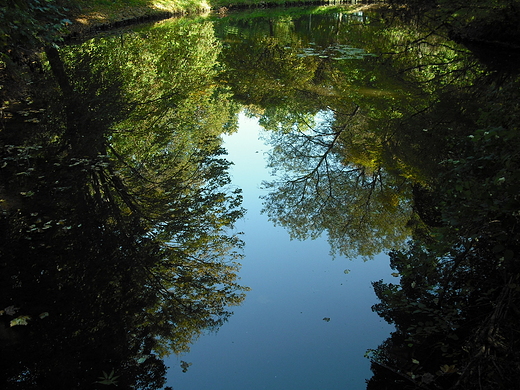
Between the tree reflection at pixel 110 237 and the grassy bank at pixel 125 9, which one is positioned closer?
the tree reflection at pixel 110 237

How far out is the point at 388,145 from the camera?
9.38 metres

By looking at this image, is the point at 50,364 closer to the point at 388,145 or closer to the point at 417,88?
the point at 388,145

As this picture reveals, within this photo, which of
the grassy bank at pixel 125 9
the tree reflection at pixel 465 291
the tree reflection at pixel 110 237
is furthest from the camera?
the grassy bank at pixel 125 9

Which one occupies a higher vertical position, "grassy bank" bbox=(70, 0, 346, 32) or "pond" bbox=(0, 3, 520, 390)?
"grassy bank" bbox=(70, 0, 346, 32)

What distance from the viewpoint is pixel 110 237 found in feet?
20.7

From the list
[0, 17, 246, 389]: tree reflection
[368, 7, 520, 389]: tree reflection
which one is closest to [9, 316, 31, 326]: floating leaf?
[0, 17, 246, 389]: tree reflection

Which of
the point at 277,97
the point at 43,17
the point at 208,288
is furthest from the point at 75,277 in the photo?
the point at 43,17

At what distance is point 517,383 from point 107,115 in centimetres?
1029

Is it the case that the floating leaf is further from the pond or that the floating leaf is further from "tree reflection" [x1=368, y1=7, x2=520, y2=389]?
"tree reflection" [x1=368, y1=7, x2=520, y2=389]

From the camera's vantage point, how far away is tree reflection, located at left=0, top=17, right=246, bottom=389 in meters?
4.42

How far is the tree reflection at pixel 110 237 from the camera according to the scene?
14.5ft

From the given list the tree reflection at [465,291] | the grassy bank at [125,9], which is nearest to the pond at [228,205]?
the tree reflection at [465,291]

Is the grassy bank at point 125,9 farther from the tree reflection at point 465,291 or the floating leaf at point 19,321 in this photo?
the tree reflection at point 465,291

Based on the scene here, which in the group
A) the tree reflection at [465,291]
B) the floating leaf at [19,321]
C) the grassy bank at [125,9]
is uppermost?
the grassy bank at [125,9]
